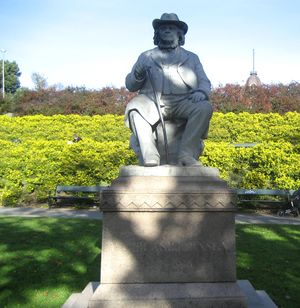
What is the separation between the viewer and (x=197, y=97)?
397cm

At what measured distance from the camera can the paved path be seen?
883cm

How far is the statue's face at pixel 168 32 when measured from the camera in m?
4.24

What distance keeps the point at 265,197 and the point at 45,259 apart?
21.3ft

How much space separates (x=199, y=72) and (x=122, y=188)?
154 centimetres

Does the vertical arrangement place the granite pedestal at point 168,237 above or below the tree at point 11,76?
below

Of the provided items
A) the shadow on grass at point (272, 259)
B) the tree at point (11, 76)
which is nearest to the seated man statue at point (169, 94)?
the shadow on grass at point (272, 259)

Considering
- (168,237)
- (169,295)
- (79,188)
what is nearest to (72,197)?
(79,188)

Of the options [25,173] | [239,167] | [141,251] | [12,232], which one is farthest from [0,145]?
[141,251]

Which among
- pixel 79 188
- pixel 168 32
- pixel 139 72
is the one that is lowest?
pixel 79 188

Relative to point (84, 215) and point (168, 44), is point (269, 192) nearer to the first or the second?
point (84, 215)

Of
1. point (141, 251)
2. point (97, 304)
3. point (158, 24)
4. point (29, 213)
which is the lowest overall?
point (29, 213)

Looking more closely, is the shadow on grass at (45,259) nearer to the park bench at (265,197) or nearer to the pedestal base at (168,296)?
the pedestal base at (168,296)

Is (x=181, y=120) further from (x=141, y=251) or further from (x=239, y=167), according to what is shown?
(x=239, y=167)

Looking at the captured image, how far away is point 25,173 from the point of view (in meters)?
11.3
